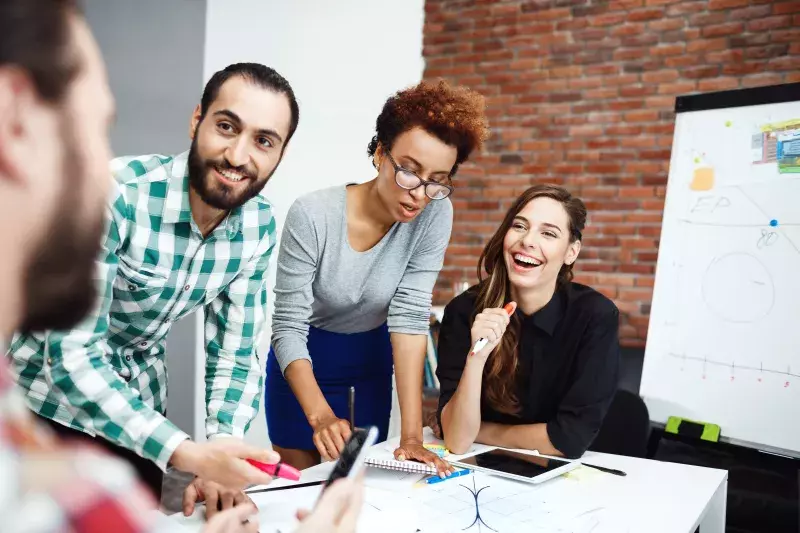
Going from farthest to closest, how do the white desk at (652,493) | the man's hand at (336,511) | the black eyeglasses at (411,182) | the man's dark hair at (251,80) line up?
1. the black eyeglasses at (411,182)
2. the white desk at (652,493)
3. the man's dark hair at (251,80)
4. the man's hand at (336,511)

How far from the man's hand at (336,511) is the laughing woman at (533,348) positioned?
105 centimetres

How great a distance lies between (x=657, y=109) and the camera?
3730mm

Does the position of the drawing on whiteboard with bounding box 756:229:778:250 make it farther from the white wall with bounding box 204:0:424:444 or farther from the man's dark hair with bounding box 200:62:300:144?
the white wall with bounding box 204:0:424:444

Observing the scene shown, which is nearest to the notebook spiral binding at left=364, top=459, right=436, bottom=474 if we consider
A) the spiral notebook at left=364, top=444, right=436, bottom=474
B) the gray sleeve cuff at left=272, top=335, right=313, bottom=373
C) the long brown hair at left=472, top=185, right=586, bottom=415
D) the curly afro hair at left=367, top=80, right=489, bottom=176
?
the spiral notebook at left=364, top=444, right=436, bottom=474

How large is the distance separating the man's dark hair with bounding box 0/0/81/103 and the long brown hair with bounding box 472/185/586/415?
165 centimetres

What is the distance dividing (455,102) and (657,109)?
8.07ft

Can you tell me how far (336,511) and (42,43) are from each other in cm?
47

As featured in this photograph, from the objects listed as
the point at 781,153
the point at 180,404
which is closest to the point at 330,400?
the point at 781,153

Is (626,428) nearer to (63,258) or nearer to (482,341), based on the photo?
(482,341)

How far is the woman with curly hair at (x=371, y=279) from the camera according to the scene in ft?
5.38

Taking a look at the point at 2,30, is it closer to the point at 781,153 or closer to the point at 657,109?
the point at 781,153

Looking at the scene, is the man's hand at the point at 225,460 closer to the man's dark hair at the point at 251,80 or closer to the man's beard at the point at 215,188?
the man's beard at the point at 215,188

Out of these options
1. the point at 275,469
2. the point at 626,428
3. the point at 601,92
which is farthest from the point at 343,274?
the point at 601,92

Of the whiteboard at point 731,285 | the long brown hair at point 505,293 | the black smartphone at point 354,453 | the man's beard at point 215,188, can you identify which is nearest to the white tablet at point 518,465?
the long brown hair at point 505,293
